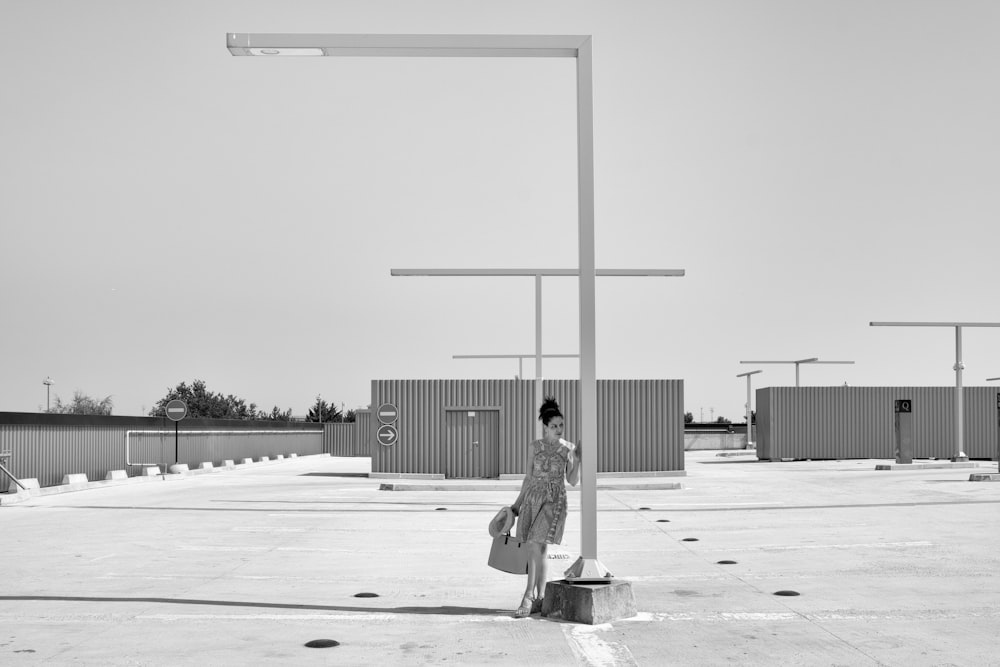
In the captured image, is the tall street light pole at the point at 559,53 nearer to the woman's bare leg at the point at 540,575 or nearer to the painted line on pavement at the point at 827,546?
the woman's bare leg at the point at 540,575

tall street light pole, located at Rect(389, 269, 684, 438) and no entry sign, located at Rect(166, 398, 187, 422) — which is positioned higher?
tall street light pole, located at Rect(389, 269, 684, 438)

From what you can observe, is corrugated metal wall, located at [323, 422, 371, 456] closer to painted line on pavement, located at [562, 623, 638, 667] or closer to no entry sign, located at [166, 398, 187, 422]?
no entry sign, located at [166, 398, 187, 422]

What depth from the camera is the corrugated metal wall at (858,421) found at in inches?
1921

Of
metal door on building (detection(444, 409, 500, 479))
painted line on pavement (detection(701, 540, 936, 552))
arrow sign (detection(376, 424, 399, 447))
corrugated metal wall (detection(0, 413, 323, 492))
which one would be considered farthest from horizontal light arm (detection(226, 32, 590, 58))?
metal door on building (detection(444, 409, 500, 479))

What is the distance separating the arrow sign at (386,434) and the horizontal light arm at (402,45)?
2411 centimetres

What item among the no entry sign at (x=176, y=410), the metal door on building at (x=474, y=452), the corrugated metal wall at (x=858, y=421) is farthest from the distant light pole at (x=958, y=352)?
the no entry sign at (x=176, y=410)

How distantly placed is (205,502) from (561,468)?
16298 millimetres

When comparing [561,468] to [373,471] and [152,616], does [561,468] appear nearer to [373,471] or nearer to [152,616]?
[152,616]

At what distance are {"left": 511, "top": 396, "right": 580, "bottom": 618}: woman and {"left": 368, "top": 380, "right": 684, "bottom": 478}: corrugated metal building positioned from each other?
24.3 metres

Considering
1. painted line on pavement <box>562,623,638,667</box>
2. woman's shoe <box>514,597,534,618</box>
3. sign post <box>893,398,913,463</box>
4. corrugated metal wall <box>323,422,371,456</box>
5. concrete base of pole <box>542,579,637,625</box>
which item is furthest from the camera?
corrugated metal wall <box>323,422,371,456</box>

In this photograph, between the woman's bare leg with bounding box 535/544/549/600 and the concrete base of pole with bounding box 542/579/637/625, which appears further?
the woman's bare leg with bounding box 535/544/549/600

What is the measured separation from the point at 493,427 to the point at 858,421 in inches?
907

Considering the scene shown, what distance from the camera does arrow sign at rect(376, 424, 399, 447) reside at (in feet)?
107

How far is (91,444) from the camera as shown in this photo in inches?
1208
